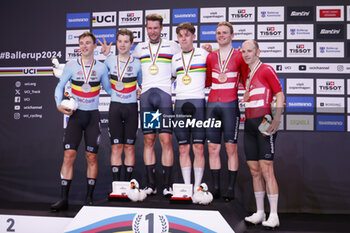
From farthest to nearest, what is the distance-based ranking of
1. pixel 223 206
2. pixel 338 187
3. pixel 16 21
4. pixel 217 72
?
pixel 16 21, pixel 338 187, pixel 217 72, pixel 223 206

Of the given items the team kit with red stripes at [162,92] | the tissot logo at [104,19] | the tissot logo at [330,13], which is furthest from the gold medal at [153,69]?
the tissot logo at [330,13]

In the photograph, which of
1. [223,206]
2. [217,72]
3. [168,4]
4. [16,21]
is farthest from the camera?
[16,21]

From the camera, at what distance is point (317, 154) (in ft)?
14.3

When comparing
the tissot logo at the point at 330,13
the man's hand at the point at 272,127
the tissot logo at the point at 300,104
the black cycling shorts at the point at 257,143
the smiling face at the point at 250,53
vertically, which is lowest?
the black cycling shorts at the point at 257,143

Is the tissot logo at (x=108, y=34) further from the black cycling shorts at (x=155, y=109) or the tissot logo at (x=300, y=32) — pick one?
the tissot logo at (x=300, y=32)

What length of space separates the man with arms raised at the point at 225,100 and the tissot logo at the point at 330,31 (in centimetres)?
159

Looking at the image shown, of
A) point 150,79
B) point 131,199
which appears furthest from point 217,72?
point 131,199

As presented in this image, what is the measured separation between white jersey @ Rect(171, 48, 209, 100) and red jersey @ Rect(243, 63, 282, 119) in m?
0.53

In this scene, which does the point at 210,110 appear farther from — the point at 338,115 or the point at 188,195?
the point at 338,115

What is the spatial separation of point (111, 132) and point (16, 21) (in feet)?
8.62

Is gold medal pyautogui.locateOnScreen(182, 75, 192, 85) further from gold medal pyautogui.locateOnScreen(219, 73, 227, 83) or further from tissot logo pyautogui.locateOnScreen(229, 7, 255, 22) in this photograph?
tissot logo pyautogui.locateOnScreen(229, 7, 255, 22)

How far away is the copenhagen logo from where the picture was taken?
11.5ft

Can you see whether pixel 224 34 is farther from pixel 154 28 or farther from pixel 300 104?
pixel 300 104

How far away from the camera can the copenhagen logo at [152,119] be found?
3.49 m
